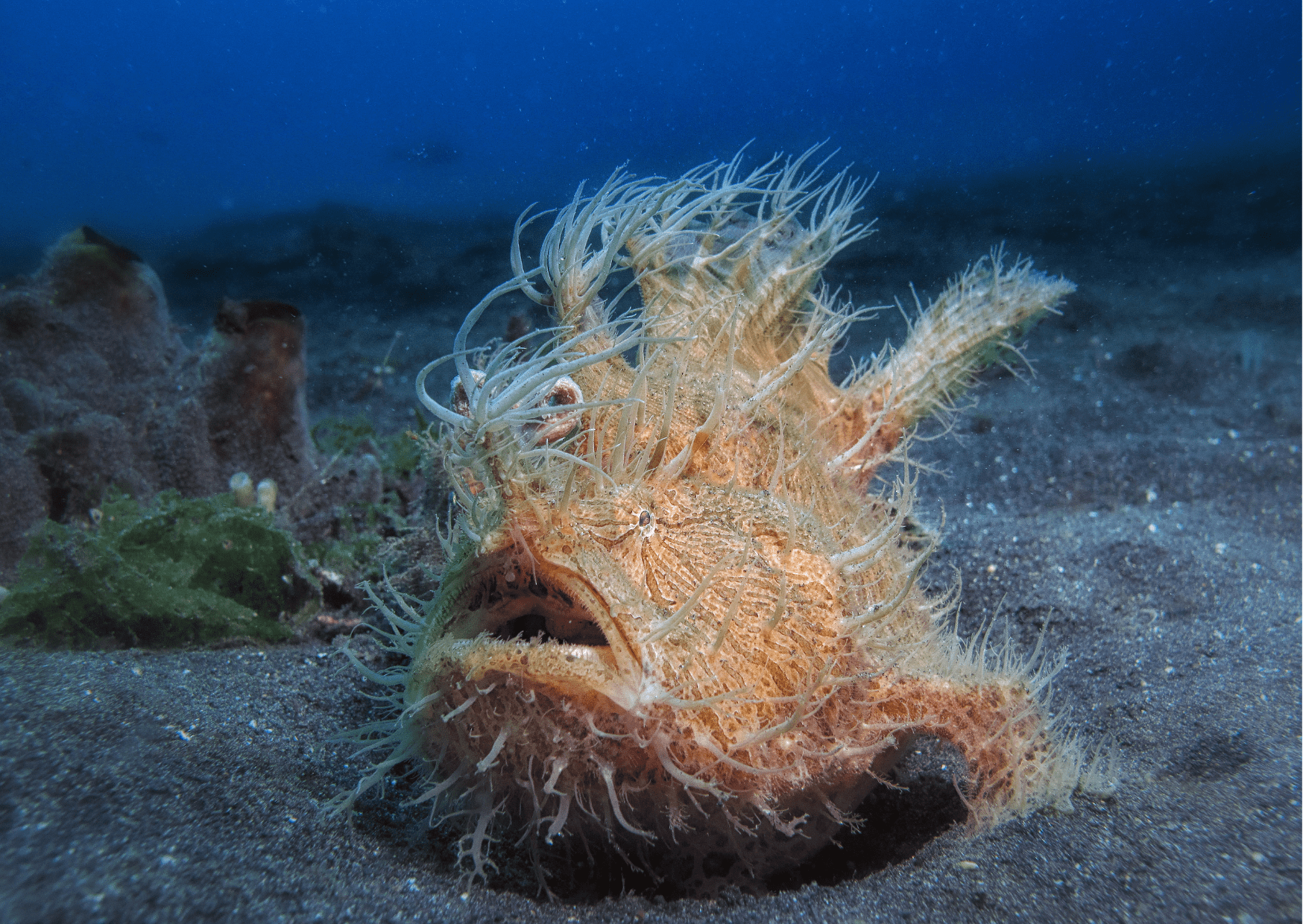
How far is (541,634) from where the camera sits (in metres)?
1.75

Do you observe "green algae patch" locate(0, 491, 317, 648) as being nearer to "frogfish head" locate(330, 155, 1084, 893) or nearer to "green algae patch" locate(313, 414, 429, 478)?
"green algae patch" locate(313, 414, 429, 478)

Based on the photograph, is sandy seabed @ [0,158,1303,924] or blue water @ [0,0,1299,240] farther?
blue water @ [0,0,1299,240]

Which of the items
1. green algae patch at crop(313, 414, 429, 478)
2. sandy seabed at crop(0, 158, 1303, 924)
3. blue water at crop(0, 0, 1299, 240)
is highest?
blue water at crop(0, 0, 1299, 240)

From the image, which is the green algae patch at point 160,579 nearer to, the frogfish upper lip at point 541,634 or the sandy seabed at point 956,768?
the sandy seabed at point 956,768

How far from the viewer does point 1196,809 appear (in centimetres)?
197

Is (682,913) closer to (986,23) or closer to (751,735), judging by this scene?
(751,735)

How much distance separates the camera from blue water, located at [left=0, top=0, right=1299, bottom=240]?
19.1 m

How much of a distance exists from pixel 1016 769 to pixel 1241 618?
2663 millimetres

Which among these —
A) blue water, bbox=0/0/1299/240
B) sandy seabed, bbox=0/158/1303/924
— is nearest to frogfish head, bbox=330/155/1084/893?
sandy seabed, bbox=0/158/1303/924

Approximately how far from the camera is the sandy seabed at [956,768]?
5.01ft

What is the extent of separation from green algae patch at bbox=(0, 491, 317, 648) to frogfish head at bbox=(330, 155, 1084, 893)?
1.70 metres

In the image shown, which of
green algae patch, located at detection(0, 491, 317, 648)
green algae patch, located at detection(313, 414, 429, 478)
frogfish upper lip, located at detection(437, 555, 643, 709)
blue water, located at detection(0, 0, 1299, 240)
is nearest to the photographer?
frogfish upper lip, located at detection(437, 555, 643, 709)

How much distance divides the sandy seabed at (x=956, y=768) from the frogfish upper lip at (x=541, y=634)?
66 centimetres

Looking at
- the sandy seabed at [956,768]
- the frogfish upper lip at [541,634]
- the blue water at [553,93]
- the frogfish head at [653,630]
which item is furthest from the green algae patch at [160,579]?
the blue water at [553,93]
